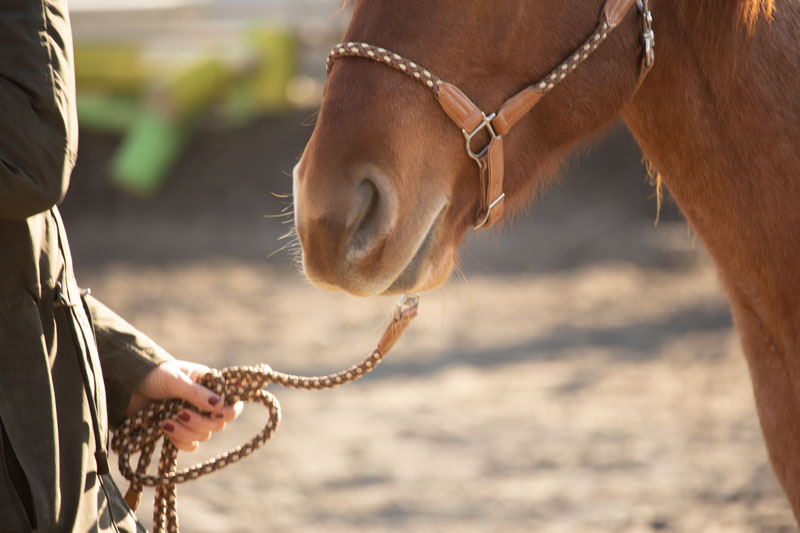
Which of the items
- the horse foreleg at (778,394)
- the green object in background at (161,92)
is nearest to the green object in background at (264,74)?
the green object in background at (161,92)

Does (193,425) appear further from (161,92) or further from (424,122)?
(161,92)

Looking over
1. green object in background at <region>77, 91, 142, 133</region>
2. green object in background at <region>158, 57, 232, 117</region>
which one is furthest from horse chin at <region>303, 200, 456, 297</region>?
green object in background at <region>77, 91, 142, 133</region>

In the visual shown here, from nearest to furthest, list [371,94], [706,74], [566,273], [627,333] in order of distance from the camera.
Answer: [371,94] → [706,74] → [627,333] → [566,273]

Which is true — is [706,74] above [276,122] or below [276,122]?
below

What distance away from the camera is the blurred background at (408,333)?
383 cm

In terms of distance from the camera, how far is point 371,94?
56.4 inches

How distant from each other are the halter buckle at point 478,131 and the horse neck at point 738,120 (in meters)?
0.38

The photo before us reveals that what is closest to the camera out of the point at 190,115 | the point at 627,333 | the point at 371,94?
the point at 371,94

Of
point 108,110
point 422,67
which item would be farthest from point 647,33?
point 108,110

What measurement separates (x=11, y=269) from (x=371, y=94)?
669 mm

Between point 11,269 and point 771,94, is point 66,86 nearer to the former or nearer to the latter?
point 11,269

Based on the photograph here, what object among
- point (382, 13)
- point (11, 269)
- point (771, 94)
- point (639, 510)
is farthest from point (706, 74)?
point (639, 510)

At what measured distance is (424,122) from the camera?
1.46 metres

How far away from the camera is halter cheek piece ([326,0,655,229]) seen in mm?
1478
